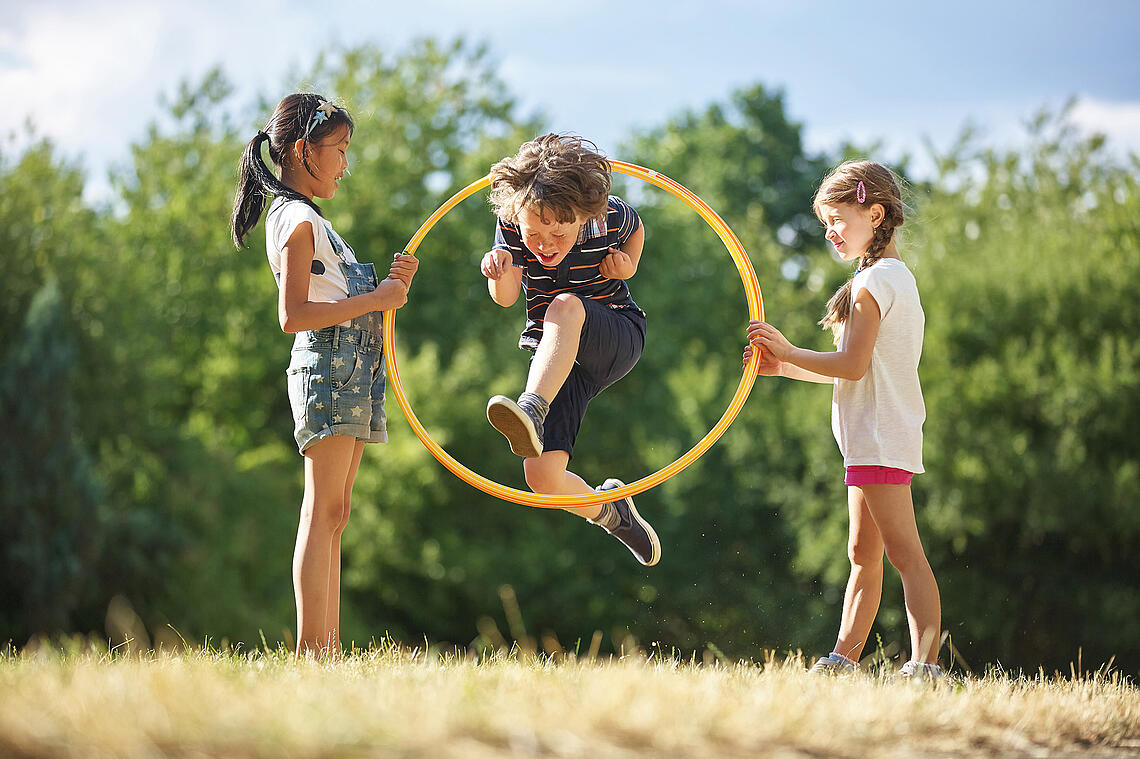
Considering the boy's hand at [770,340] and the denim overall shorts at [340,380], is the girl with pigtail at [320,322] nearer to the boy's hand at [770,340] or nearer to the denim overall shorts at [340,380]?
the denim overall shorts at [340,380]

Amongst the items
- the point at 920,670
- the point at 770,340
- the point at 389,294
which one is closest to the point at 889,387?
the point at 770,340

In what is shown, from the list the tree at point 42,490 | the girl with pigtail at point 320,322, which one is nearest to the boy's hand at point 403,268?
the girl with pigtail at point 320,322

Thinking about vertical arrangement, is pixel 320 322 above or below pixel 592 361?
above

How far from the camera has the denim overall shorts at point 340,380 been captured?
4438 millimetres

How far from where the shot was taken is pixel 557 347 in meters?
4.79

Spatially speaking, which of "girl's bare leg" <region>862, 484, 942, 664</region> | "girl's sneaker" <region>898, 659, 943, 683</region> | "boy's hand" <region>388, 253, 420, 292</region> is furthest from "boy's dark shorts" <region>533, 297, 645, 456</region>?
"girl's sneaker" <region>898, 659, 943, 683</region>

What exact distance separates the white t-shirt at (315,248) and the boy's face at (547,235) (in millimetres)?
801

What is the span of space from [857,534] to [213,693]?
2.76 m

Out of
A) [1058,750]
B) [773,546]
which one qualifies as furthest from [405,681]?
[773,546]

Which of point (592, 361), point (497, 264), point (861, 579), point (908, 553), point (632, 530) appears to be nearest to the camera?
point (908, 553)

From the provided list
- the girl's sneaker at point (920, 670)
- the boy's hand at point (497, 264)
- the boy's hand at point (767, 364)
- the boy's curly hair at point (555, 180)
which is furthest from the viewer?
the boy's hand at point (497, 264)

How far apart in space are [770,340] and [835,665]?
1.34 m

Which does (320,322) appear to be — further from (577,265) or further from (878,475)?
(878,475)

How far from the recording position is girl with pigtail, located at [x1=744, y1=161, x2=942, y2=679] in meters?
4.32
